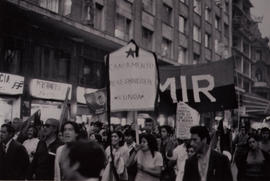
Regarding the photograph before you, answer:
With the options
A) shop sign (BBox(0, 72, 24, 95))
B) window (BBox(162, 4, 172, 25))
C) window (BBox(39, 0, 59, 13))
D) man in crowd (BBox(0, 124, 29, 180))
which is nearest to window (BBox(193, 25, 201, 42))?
window (BBox(162, 4, 172, 25))

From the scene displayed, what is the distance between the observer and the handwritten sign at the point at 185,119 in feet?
21.1

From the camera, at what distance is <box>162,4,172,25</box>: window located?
2533 cm

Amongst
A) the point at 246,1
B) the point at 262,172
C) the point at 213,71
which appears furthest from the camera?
the point at 246,1

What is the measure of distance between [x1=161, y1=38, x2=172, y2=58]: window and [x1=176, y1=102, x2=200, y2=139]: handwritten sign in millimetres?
17996

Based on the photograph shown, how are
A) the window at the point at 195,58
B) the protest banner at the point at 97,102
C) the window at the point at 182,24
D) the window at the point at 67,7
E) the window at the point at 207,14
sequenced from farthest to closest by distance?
1. the window at the point at 207,14
2. the window at the point at 195,58
3. the window at the point at 182,24
4. the window at the point at 67,7
5. the protest banner at the point at 97,102

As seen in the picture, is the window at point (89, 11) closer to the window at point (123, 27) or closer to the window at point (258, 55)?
the window at point (123, 27)

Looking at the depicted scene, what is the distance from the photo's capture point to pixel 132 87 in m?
5.10

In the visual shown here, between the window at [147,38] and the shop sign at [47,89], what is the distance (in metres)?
8.06

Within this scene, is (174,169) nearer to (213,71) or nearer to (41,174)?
(213,71)

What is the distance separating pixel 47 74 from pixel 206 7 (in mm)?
20087

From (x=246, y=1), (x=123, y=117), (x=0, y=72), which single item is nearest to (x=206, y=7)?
(x=246, y=1)

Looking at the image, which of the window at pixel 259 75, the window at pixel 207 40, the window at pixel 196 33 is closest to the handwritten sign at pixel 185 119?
the window at pixel 196 33

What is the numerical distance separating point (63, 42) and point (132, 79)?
11.7 meters

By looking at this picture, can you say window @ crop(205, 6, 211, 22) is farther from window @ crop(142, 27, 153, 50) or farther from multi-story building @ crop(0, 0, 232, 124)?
window @ crop(142, 27, 153, 50)
